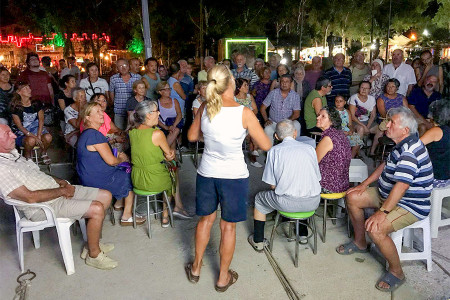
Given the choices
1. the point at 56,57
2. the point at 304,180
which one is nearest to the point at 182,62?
the point at 304,180

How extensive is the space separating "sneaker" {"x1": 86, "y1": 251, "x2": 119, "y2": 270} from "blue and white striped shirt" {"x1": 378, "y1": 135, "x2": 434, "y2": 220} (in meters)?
2.40

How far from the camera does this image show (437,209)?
377 cm

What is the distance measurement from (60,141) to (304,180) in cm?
609

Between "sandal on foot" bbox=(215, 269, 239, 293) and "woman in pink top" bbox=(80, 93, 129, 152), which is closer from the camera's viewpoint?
"sandal on foot" bbox=(215, 269, 239, 293)

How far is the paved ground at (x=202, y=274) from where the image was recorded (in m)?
3.06

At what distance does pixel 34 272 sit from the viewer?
339 centimetres

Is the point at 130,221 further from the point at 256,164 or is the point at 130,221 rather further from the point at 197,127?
the point at 256,164

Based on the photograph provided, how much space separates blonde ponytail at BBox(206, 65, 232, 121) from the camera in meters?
2.70

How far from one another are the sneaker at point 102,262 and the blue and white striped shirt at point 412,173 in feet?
7.86

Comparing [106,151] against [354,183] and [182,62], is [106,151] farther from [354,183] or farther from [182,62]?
[182,62]

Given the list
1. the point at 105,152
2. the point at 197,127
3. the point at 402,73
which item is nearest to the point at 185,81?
the point at 105,152

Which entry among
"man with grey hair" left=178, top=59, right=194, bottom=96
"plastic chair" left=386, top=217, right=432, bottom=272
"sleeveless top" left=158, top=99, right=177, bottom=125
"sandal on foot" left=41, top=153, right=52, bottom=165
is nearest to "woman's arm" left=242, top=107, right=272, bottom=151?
"plastic chair" left=386, top=217, right=432, bottom=272

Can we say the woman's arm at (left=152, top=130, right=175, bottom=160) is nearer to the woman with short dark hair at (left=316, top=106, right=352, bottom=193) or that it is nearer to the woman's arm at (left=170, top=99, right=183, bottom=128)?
the woman with short dark hair at (left=316, top=106, right=352, bottom=193)

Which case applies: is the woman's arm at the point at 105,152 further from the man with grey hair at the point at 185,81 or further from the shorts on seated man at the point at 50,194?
the man with grey hair at the point at 185,81
